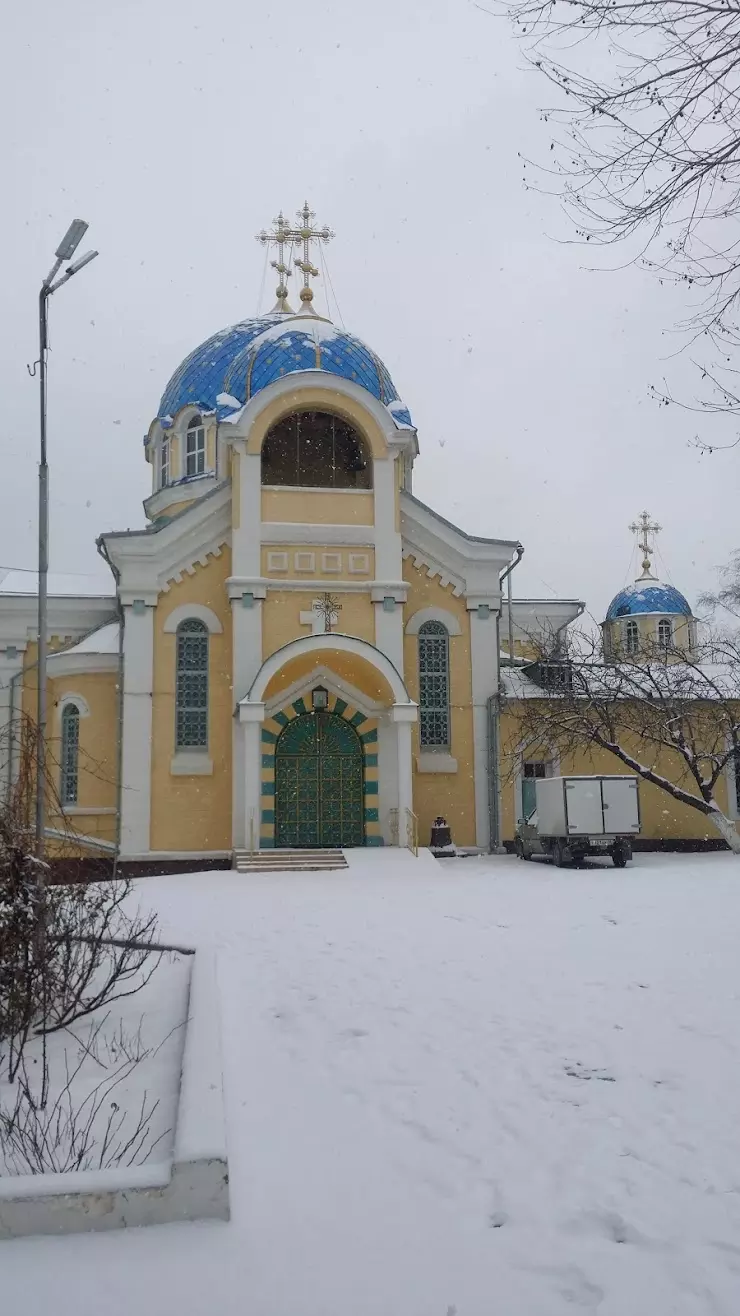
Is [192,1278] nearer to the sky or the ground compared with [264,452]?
nearer to the ground

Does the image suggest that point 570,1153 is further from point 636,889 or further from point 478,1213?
point 636,889

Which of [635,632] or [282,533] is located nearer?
[282,533]

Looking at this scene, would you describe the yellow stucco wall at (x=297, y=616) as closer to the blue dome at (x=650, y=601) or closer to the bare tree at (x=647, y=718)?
the bare tree at (x=647, y=718)

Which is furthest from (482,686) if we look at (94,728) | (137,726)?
(94,728)

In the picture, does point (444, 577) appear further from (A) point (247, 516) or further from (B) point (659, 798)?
(B) point (659, 798)

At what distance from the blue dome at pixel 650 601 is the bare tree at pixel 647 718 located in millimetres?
15097

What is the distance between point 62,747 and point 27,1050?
46.4 ft

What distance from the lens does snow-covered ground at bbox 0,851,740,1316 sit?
142 inches

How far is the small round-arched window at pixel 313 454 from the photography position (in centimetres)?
2097

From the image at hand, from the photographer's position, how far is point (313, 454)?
21.7m

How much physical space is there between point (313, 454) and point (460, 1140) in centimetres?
1794

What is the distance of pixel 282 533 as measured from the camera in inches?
750

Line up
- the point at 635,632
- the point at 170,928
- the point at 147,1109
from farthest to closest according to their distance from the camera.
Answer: the point at 635,632 → the point at 170,928 → the point at 147,1109

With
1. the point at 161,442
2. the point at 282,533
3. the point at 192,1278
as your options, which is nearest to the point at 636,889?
the point at 282,533
